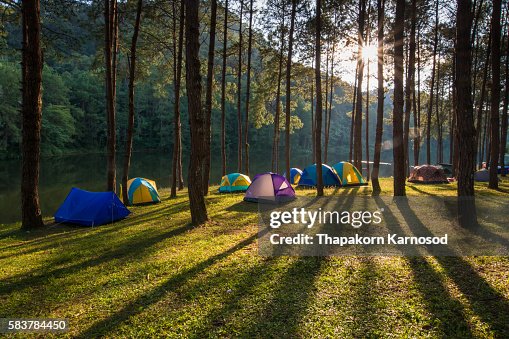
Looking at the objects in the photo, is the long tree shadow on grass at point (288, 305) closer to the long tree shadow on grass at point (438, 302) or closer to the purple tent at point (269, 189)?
the long tree shadow on grass at point (438, 302)

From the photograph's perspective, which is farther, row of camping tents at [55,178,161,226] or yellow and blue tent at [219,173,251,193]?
yellow and blue tent at [219,173,251,193]

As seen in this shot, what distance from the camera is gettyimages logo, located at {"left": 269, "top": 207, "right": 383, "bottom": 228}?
32.1ft

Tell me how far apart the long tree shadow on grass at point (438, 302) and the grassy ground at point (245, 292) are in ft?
0.05

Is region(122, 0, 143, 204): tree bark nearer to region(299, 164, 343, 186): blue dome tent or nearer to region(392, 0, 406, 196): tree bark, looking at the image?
region(392, 0, 406, 196): tree bark

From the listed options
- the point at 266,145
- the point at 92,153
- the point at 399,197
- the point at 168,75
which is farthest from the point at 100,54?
the point at 266,145

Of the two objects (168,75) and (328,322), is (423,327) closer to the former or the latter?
(328,322)

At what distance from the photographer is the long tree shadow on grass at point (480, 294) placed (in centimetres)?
404

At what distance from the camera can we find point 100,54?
14.9 metres

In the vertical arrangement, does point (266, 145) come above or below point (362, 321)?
above

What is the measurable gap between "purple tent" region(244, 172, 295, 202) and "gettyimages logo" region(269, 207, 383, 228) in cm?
200

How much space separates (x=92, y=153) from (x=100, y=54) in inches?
2209

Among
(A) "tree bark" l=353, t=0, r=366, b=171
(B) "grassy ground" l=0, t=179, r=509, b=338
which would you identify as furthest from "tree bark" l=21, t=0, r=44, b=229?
(A) "tree bark" l=353, t=0, r=366, b=171

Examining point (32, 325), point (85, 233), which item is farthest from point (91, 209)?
point (32, 325)

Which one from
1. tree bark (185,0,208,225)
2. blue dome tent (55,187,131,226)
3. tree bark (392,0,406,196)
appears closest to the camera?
tree bark (185,0,208,225)
